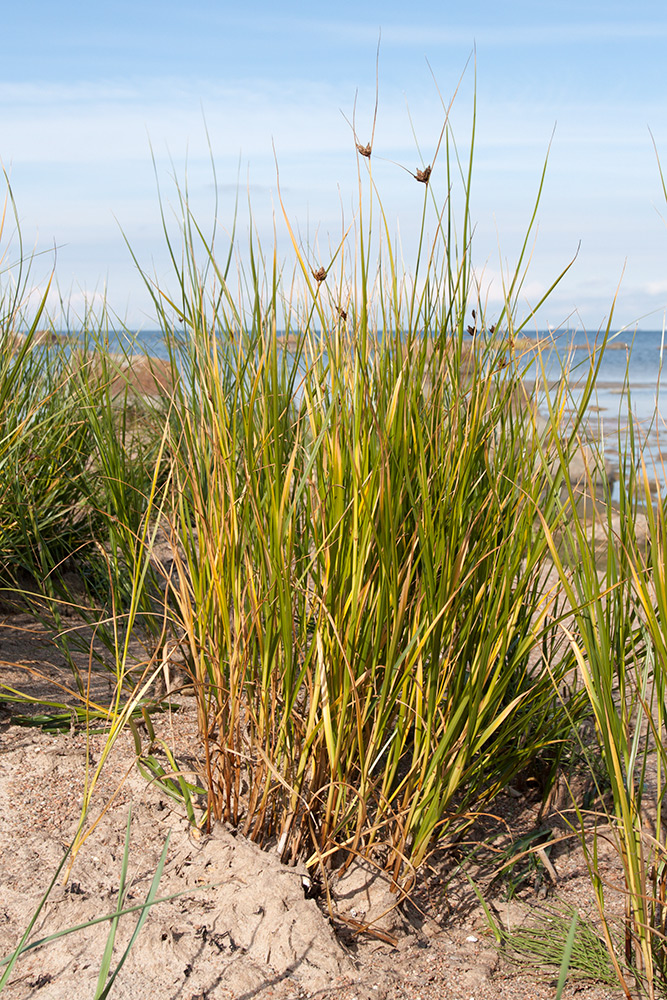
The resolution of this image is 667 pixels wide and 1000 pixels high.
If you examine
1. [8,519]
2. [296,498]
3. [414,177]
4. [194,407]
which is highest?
[414,177]

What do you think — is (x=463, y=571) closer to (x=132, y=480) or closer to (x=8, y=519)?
(x=132, y=480)

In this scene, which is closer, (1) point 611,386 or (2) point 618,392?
(2) point 618,392

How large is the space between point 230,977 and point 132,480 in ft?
5.06

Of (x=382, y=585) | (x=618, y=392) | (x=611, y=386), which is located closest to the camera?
(x=382, y=585)

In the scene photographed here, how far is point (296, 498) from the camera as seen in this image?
1.44 m

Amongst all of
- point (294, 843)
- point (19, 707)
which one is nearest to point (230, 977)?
point (294, 843)

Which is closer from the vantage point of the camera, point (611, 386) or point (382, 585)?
point (382, 585)

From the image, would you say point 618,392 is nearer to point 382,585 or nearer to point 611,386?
point 611,386

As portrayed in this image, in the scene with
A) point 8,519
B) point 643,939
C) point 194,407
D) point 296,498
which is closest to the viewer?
point 643,939

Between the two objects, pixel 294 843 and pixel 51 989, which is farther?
pixel 294 843

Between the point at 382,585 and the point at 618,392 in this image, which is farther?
the point at 618,392

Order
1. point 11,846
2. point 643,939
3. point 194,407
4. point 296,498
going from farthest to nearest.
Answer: point 194,407 → point 11,846 → point 296,498 → point 643,939

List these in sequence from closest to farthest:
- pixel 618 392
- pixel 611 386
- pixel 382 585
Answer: pixel 382 585 → pixel 618 392 → pixel 611 386

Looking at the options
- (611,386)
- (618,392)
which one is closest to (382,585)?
(618,392)
